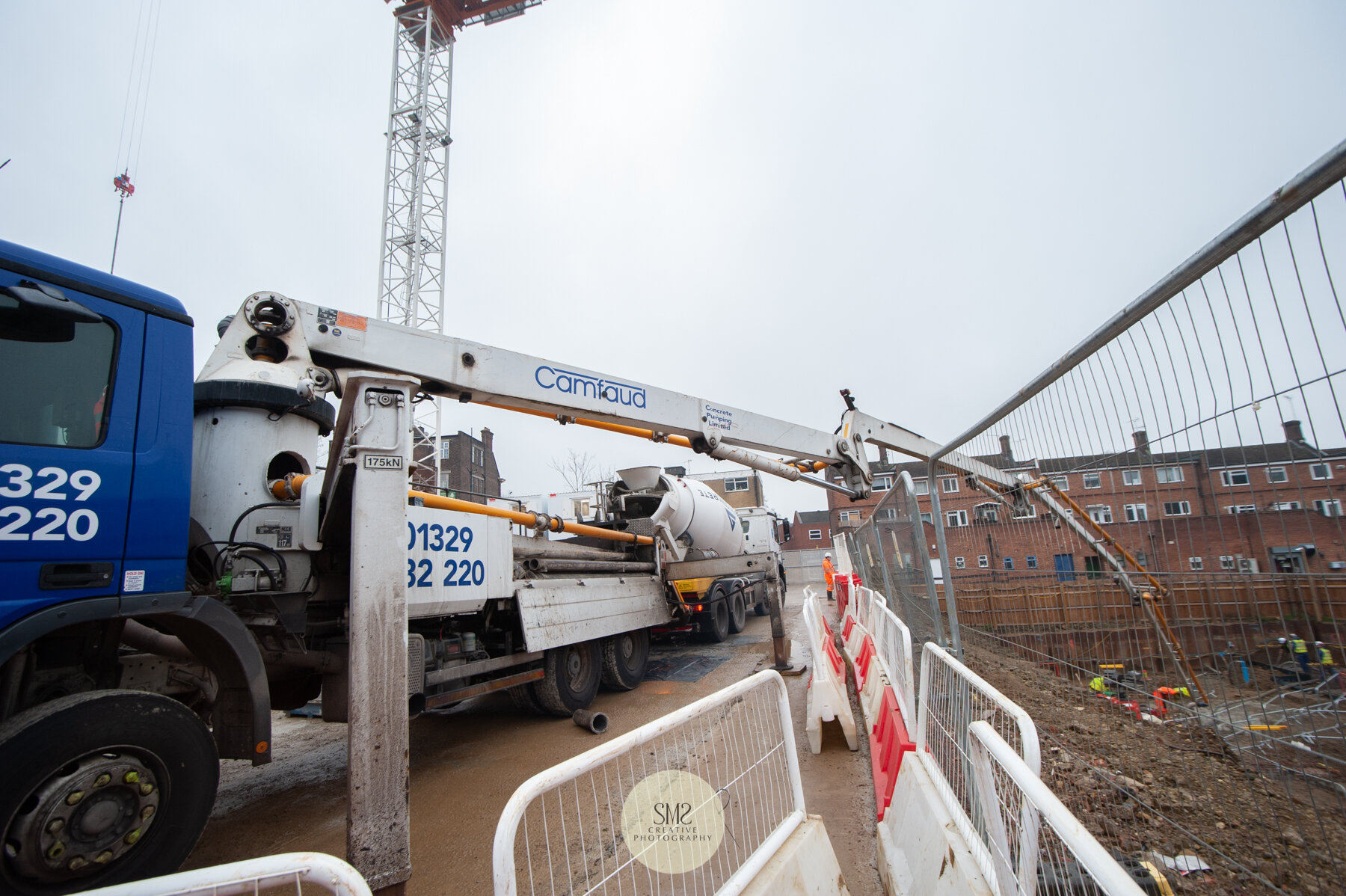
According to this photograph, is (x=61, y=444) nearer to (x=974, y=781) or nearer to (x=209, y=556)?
(x=209, y=556)

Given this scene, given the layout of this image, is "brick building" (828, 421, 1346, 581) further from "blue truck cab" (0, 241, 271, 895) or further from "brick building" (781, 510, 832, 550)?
"brick building" (781, 510, 832, 550)

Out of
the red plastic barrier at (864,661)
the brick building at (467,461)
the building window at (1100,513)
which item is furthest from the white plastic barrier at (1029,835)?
the brick building at (467,461)

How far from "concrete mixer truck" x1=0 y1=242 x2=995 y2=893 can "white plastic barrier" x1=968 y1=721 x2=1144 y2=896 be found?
2741mm

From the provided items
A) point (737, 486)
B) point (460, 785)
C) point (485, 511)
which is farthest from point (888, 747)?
point (737, 486)

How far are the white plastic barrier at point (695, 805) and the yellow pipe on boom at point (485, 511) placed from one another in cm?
233

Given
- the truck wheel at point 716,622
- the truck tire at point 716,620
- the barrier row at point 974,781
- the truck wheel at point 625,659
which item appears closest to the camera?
the barrier row at point 974,781

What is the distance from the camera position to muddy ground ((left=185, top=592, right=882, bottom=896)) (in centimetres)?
362

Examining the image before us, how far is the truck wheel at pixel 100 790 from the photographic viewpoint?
7.85 ft

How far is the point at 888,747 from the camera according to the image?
11.8 feet

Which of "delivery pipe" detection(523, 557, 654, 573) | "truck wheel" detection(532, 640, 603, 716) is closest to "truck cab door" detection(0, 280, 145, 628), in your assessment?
"delivery pipe" detection(523, 557, 654, 573)

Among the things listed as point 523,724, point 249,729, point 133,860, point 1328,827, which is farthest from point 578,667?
point 1328,827

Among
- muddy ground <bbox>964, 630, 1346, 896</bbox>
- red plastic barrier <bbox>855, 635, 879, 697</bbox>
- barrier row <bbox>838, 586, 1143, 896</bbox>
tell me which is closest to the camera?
barrier row <bbox>838, 586, 1143, 896</bbox>

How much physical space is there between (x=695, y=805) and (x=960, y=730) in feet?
3.94

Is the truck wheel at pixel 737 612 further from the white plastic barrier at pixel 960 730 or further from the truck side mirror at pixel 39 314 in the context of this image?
the truck side mirror at pixel 39 314
